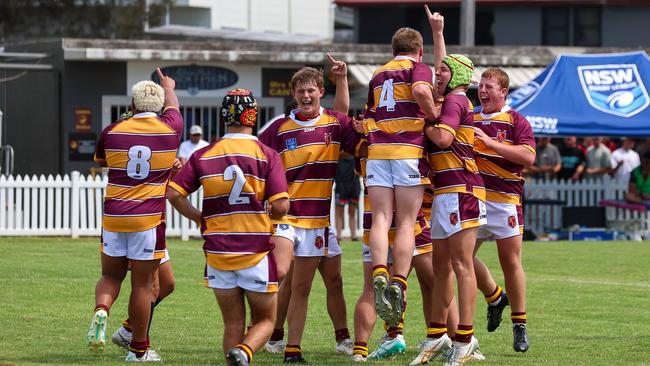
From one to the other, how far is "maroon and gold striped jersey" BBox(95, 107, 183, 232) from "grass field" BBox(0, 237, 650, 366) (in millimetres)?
1115

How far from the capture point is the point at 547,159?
27.2m

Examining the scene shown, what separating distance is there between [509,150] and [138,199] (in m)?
2.89

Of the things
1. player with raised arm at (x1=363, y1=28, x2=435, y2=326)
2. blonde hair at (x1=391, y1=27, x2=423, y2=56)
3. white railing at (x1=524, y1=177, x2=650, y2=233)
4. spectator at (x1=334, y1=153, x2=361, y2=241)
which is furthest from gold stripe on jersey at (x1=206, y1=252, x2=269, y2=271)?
white railing at (x1=524, y1=177, x2=650, y2=233)

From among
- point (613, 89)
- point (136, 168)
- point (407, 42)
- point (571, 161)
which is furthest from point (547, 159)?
point (136, 168)

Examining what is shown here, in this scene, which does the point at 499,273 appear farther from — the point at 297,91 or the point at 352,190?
the point at 297,91

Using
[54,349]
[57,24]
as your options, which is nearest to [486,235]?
[54,349]

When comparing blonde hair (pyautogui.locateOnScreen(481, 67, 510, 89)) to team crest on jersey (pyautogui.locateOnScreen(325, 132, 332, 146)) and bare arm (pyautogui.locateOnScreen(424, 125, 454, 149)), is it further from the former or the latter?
team crest on jersey (pyautogui.locateOnScreen(325, 132, 332, 146))

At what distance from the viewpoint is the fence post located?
24031mm

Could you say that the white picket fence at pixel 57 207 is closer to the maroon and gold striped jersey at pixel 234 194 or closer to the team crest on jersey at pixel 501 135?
the team crest on jersey at pixel 501 135

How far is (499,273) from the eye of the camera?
18.6 metres

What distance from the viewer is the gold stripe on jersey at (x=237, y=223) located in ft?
28.8

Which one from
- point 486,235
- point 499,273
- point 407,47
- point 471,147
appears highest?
point 407,47

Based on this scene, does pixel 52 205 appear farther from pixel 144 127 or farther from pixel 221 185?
pixel 221 185

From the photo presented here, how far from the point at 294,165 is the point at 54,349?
253cm
